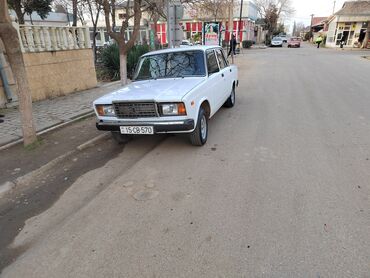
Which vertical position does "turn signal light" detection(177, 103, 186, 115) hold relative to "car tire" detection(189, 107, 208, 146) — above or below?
above

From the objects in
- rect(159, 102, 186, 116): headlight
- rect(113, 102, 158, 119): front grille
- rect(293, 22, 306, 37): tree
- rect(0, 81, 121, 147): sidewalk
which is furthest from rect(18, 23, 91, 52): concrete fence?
rect(293, 22, 306, 37): tree

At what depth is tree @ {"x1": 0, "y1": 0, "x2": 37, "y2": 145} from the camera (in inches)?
164

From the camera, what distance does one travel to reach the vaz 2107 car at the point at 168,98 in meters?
4.22

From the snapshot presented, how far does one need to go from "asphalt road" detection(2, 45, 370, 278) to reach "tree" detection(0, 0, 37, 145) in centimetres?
129

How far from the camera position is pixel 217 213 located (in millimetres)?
Answer: 3053

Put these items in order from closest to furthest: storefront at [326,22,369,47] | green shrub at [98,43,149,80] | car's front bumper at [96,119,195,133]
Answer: car's front bumper at [96,119,195,133], green shrub at [98,43,149,80], storefront at [326,22,369,47]

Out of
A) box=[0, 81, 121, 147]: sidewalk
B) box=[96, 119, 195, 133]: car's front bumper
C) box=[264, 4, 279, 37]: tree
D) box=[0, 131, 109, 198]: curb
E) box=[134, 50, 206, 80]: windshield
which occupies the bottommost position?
box=[0, 131, 109, 198]: curb

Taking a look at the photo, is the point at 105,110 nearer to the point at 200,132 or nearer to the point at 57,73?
the point at 200,132

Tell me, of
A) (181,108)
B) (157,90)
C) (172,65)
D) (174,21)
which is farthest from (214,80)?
(174,21)

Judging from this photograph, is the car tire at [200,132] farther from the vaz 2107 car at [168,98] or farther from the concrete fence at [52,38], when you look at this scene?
the concrete fence at [52,38]

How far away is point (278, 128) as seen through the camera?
566 centimetres

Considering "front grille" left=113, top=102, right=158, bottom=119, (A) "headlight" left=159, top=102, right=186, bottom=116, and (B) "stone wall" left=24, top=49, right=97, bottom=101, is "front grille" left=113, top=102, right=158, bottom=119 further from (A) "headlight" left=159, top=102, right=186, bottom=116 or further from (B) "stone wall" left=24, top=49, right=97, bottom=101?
(B) "stone wall" left=24, top=49, right=97, bottom=101

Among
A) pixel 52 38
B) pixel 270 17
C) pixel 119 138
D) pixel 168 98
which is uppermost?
pixel 270 17

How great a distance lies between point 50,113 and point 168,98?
4.29m
